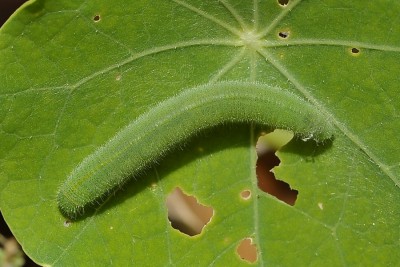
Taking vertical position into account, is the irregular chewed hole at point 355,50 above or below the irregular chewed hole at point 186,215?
above

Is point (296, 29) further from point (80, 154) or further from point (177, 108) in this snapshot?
point (80, 154)

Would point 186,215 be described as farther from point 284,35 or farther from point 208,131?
point 284,35

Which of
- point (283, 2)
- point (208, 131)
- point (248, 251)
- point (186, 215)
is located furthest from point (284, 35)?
point (186, 215)

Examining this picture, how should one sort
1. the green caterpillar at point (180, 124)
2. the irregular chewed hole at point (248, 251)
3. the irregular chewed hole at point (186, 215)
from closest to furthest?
the green caterpillar at point (180, 124)
the irregular chewed hole at point (248, 251)
the irregular chewed hole at point (186, 215)

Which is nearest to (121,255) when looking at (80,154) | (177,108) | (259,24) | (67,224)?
(67,224)

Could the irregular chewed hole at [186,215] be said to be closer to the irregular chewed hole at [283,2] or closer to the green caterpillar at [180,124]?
the green caterpillar at [180,124]

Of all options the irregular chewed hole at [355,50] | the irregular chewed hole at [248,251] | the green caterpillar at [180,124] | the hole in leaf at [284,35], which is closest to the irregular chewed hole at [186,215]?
the irregular chewed hole at [248,251]

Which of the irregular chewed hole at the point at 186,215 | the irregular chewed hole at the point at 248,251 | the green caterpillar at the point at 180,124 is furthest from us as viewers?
the irregular chewed hole at the point at 186,215
